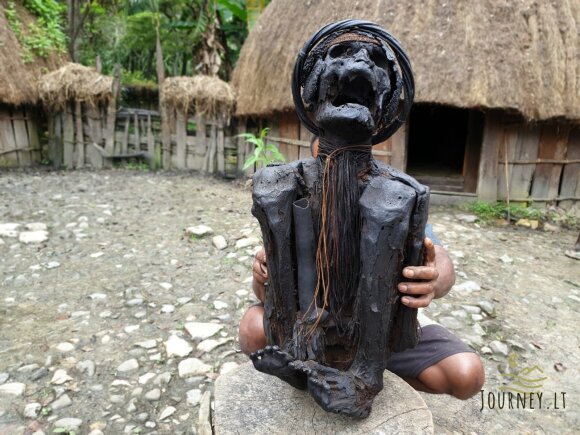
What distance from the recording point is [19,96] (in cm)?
699

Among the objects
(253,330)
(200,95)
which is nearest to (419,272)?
(253,330)

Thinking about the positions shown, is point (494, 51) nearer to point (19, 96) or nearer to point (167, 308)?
point (167, 308)

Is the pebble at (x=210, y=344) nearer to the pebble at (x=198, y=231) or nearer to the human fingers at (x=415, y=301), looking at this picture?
the human fingers at (x=415, y=301)

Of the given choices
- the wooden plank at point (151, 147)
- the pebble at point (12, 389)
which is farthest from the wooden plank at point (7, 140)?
the pebble at point (12, 389)

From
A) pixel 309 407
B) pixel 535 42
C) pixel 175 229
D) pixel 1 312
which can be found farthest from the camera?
pixel 535 42

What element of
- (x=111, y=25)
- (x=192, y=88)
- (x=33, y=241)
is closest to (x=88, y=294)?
(x=33, y=241)

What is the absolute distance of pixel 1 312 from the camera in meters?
2.98

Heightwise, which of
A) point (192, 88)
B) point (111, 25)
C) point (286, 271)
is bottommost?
point (286, 271)

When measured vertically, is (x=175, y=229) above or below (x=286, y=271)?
below

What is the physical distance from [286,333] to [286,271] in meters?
0.20

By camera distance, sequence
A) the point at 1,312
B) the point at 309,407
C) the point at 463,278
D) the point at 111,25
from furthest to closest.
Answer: the point at 111,25
the point at 463,278
the point at 1,312
the point at 309,407

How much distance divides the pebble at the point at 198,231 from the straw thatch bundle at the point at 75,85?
13.4 feet

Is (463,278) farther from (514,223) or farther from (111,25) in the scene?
(111,25)

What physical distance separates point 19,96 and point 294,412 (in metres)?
7.54
